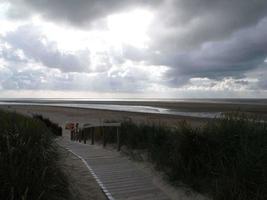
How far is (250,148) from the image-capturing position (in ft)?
18.6

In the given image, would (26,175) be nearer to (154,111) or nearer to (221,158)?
(221,158)

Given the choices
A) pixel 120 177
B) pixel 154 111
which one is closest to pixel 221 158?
pixel 120 177

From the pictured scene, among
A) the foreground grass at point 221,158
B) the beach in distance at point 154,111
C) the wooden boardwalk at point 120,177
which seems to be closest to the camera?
the foreground grass at point 221,158

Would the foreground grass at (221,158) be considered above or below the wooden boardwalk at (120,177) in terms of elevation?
above

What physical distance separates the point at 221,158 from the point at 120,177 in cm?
253

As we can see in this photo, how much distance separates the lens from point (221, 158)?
20.2 feet

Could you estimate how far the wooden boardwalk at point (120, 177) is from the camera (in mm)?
6109

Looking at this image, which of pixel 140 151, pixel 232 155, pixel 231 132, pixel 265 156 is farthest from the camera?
pixel 140 151

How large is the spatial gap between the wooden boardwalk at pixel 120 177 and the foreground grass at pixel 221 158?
1.96ft

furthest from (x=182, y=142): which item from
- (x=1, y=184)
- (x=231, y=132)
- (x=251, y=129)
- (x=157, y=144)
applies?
(x=1, y=184)

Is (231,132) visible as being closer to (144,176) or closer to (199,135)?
(199,135)

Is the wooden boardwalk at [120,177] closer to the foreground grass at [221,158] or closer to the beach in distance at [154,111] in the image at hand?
the foreground grass at [221,158]

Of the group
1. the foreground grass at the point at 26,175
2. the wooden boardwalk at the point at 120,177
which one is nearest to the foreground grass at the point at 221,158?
the wooden boardwalk at the point at 120,177

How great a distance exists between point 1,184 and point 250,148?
435 cm
